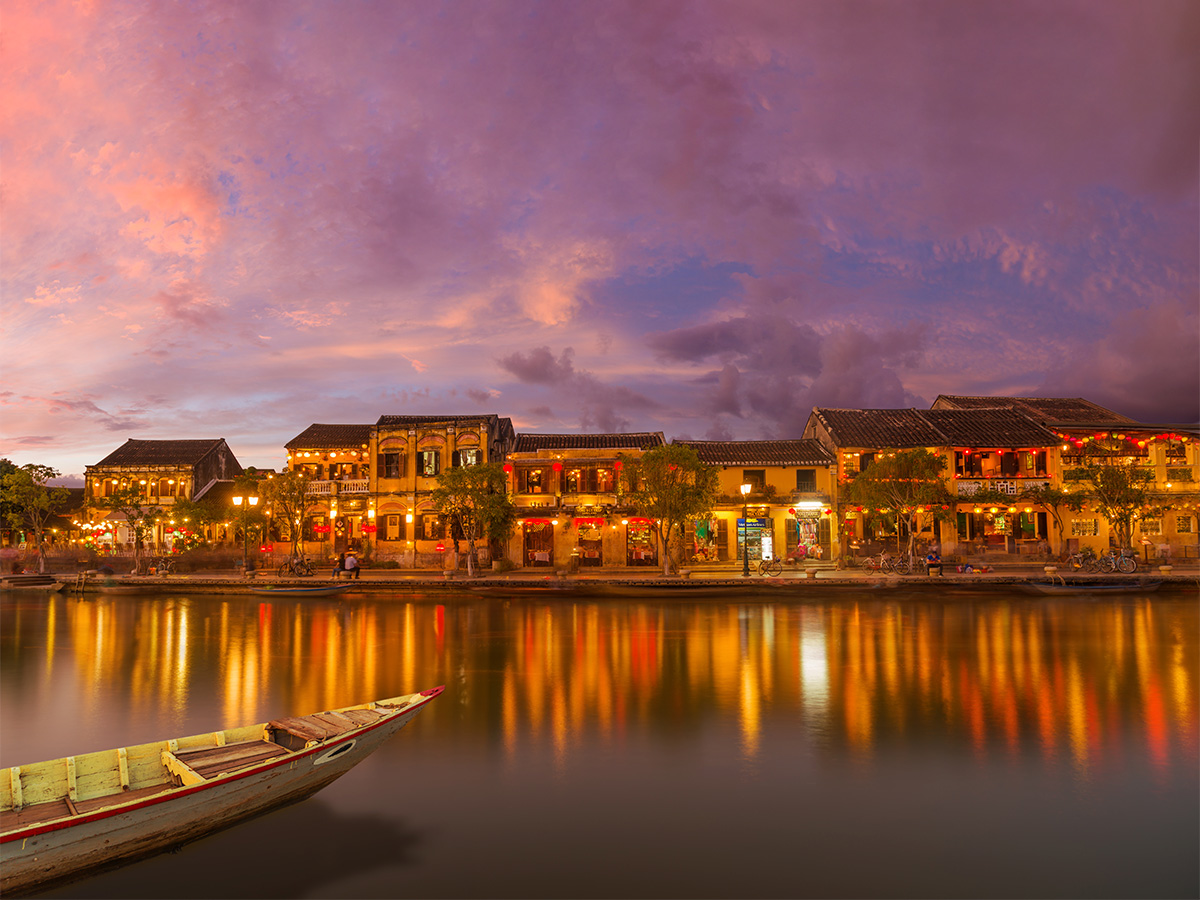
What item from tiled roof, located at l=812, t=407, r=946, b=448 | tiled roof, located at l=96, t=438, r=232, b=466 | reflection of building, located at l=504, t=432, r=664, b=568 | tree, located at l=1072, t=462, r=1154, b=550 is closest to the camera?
tree, located at l=1072, t=462, r=1154, b=550

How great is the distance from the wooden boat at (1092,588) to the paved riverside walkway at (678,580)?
8.6 inches

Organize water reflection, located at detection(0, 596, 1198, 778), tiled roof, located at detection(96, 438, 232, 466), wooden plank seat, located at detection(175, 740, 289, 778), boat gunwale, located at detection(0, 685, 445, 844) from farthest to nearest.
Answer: tiled roof, located at detection(96, 438, 232, 466), water reflection, located at detection(0, 596, 1198, 778), wooden plank seat, located at detection(175, 740, 289, 778), boat gunwale, located at detection(0, 685, 445, 844)

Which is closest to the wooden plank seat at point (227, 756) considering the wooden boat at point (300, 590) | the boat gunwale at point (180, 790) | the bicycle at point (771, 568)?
the boat gunwale at point (180, 790)

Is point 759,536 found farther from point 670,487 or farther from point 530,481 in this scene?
point 530,481

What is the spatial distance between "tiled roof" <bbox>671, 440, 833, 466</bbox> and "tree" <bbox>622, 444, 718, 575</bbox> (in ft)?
20.7

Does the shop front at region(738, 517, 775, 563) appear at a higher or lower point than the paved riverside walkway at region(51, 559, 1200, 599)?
higher

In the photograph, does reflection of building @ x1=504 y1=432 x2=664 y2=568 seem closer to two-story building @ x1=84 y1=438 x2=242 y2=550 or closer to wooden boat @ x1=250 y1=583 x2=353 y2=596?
wooden boat @ x1=250 y1=583 x2=353 y2=596

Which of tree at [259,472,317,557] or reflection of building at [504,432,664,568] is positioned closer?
tree at [259,472,317,557]

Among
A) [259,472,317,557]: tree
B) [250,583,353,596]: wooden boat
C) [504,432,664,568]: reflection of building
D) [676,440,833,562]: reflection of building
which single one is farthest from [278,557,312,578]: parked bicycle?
[676,440,833,562]: reflection of building

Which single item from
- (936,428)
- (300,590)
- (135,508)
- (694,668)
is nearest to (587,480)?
(300,590)

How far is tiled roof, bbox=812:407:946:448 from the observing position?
45.4 m

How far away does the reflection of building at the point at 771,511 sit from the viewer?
146 feet

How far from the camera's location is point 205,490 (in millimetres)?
56031

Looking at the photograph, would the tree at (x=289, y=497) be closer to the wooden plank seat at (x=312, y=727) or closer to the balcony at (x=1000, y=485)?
the wooden plank seat at (x=312, y=727)
